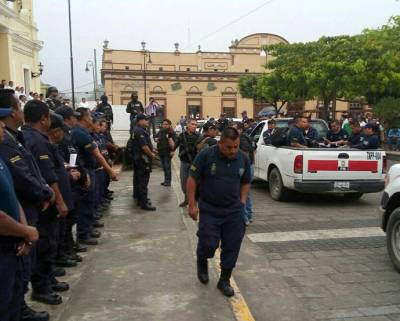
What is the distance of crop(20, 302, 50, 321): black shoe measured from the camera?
3785 mm

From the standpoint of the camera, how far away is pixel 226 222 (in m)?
4.46

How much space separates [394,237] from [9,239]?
4.23 meters

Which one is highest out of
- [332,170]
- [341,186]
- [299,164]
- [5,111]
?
[5,111]

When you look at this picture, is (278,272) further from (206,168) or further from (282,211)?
(282,211)

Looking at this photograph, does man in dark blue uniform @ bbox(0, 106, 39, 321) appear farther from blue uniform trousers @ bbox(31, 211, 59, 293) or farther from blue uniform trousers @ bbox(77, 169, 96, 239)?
blue uniform trousers @ bbox(77, 169, 96, 239)

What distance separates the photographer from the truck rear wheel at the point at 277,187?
901cm

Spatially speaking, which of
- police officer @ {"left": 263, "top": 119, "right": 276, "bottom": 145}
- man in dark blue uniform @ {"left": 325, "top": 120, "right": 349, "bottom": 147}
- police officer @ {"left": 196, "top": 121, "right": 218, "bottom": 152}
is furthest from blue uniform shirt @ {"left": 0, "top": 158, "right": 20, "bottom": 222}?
man in dark blue uniform @ {"left": 325, "top": 120, "right": 349, "bottom": 147}

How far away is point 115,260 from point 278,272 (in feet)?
6.29

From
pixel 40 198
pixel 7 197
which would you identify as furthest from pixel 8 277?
pixel 40 198

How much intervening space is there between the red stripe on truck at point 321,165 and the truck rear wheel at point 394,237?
9.92 ft

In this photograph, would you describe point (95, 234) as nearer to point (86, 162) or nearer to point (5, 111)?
point (86, 162)

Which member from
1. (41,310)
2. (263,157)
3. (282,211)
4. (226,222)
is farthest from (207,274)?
(263,157)

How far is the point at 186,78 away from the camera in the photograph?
170ft

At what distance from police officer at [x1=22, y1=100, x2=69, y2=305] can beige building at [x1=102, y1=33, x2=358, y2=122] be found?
4535 cm
